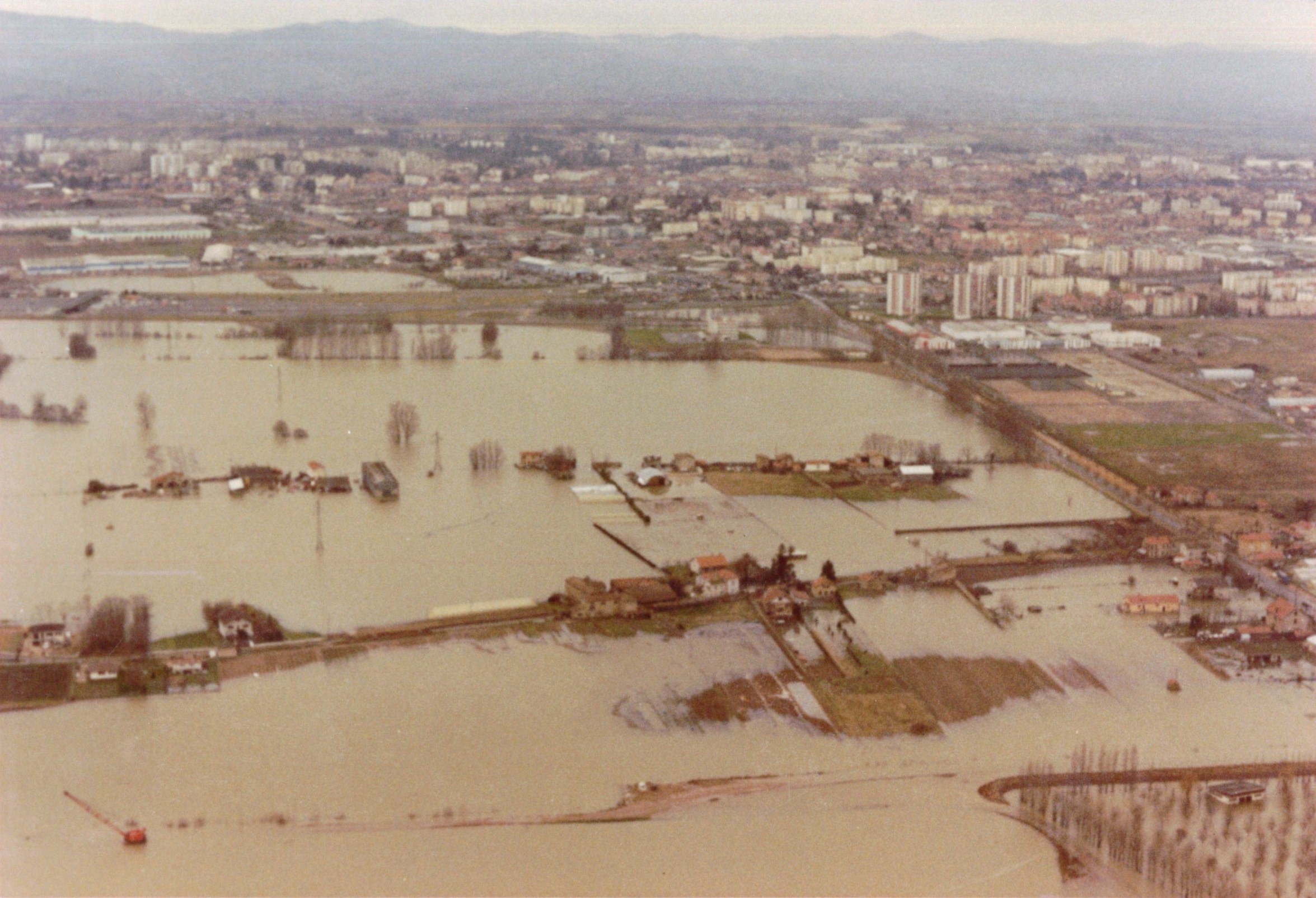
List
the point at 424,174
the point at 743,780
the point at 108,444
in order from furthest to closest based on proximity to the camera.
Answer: the point at 424,174 < the point at 108,444 < the point at 743,780

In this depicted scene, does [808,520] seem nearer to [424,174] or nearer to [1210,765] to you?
[1210,765]

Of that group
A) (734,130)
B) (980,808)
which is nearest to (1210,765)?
(980,808)

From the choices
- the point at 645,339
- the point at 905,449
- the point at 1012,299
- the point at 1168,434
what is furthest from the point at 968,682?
the point at 1012,299

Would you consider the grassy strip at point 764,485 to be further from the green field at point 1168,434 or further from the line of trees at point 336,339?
the line of trees at point 336,339

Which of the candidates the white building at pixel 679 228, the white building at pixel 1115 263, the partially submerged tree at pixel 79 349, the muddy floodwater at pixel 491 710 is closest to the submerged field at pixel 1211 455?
the muddy floodwater at pixel 491 710

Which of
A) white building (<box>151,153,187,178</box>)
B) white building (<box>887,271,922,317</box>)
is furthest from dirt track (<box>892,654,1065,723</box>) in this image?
white building (<box>151,153,187,178</box>)

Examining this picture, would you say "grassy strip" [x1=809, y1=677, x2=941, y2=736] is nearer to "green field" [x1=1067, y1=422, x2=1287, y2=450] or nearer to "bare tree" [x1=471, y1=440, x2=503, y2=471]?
"bare tree" [x1=471, y1=440, x2=503, y2=471]

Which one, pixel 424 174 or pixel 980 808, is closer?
pixel 980 808
